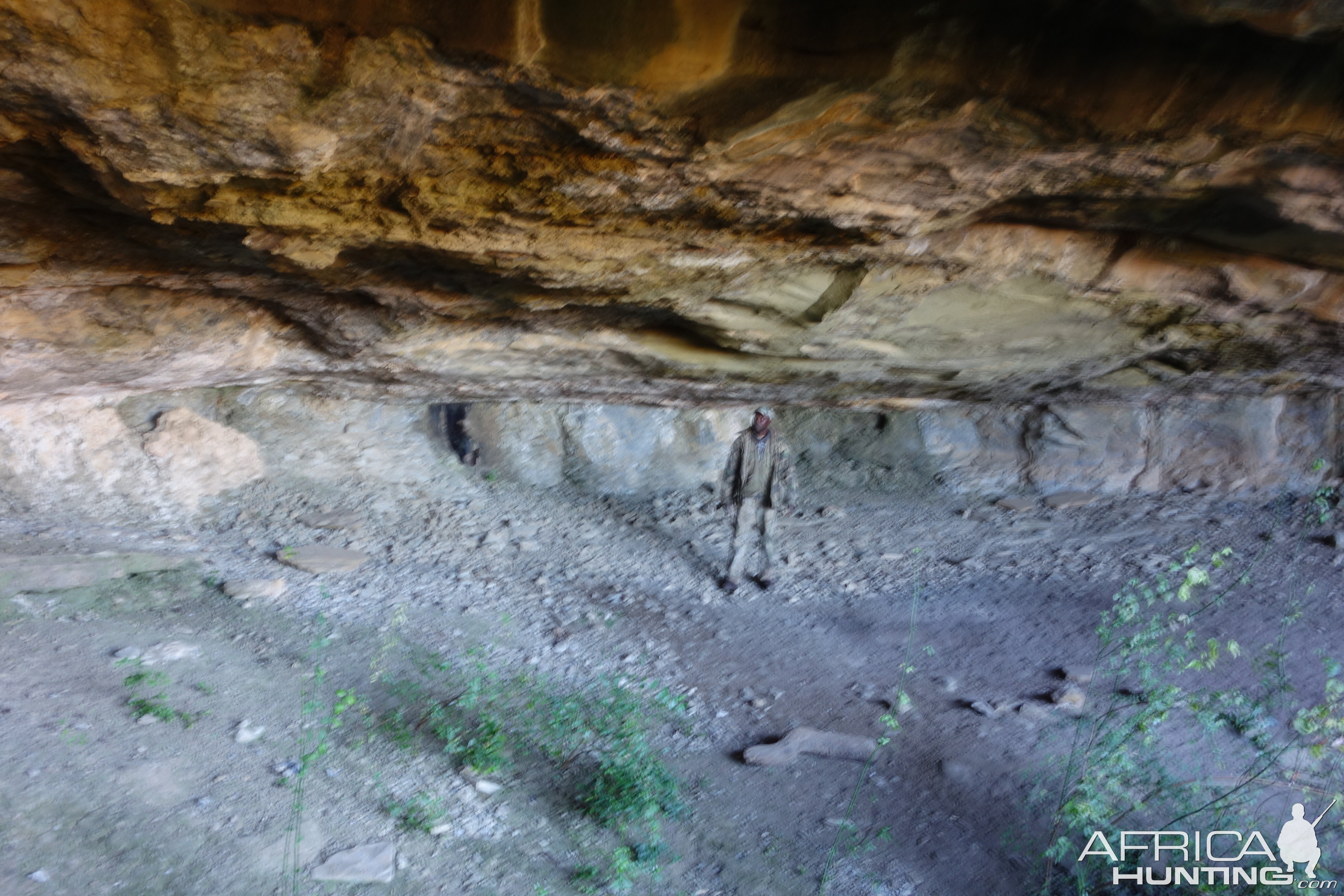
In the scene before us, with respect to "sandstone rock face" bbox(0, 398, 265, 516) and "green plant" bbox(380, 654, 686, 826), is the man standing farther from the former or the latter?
"sandstone rock face" bbox(0, 398, 265, 516)

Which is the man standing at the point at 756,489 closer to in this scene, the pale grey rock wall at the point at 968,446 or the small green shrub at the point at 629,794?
the pale grey rock wall at the point at 968,446

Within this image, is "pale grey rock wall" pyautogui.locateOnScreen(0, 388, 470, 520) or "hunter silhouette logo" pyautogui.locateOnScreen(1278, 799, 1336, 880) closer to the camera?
"hunter silhouette logo" pyautogui.locateOnScreen(1278, 799, 1336, 880)

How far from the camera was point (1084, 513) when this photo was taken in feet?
21.9

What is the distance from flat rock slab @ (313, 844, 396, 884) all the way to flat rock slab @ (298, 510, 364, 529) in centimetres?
302

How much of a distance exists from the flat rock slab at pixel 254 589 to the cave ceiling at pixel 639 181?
3.97 feet

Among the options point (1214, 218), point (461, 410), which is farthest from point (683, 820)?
point (461, 410)

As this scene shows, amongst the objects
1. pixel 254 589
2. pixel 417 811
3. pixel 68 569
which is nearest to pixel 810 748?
pixel 417 811

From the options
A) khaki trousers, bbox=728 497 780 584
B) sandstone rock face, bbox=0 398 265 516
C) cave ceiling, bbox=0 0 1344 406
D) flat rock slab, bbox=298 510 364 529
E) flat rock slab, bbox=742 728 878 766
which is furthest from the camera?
khaki trousers, bbox=728 497 780 584

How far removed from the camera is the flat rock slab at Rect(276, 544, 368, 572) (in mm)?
4918

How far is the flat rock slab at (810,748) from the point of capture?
3.64 meters

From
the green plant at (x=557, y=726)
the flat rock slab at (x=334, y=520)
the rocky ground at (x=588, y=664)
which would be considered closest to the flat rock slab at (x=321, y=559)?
the rocky ground at (x=588, y=664)

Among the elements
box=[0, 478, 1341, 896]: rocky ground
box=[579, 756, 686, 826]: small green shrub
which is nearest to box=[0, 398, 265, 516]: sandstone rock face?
box=[0, 478, 1341, 896]: rocky ground

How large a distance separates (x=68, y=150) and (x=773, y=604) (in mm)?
4220

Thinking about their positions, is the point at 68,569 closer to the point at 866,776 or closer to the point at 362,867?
the point at 362,867
